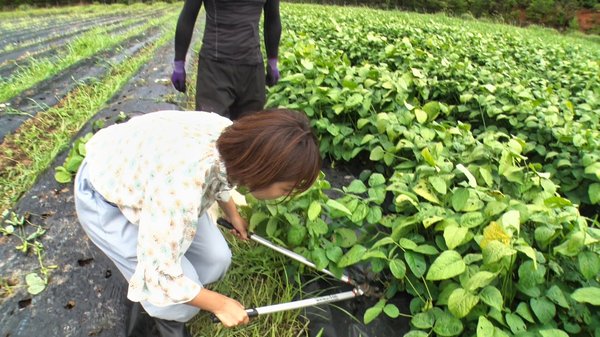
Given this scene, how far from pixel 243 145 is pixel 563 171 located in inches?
80.0

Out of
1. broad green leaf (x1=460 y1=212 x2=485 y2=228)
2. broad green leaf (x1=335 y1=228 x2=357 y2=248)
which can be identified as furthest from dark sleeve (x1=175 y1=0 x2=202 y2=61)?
broad green leaf (x1=460 y1=212 x2=485 y2=228)

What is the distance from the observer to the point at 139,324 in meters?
1.63

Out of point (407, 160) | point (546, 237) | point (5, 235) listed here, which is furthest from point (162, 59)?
point (546, 237)

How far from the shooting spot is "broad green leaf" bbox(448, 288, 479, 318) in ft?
4.26

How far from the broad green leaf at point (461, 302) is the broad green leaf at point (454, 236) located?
0.16 m

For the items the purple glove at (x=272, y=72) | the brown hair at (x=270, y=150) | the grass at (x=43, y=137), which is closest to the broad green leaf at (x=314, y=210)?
the brown hair at (x=270, y=150)

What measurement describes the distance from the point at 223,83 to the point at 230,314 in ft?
4.89

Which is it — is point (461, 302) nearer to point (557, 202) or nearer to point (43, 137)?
point (557, 202)

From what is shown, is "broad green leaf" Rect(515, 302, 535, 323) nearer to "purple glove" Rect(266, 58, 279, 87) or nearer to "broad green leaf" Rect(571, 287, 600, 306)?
"broad green leaf" Rect(571, 287, 600, 306)

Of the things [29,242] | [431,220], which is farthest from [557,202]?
[29,242]

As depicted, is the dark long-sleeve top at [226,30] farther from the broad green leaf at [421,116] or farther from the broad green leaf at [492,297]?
the broad green leaf at [492,297]

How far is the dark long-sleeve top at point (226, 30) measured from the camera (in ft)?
7.50

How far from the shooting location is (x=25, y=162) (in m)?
2.65

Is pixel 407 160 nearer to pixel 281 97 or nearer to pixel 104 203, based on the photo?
pixel 281 97
